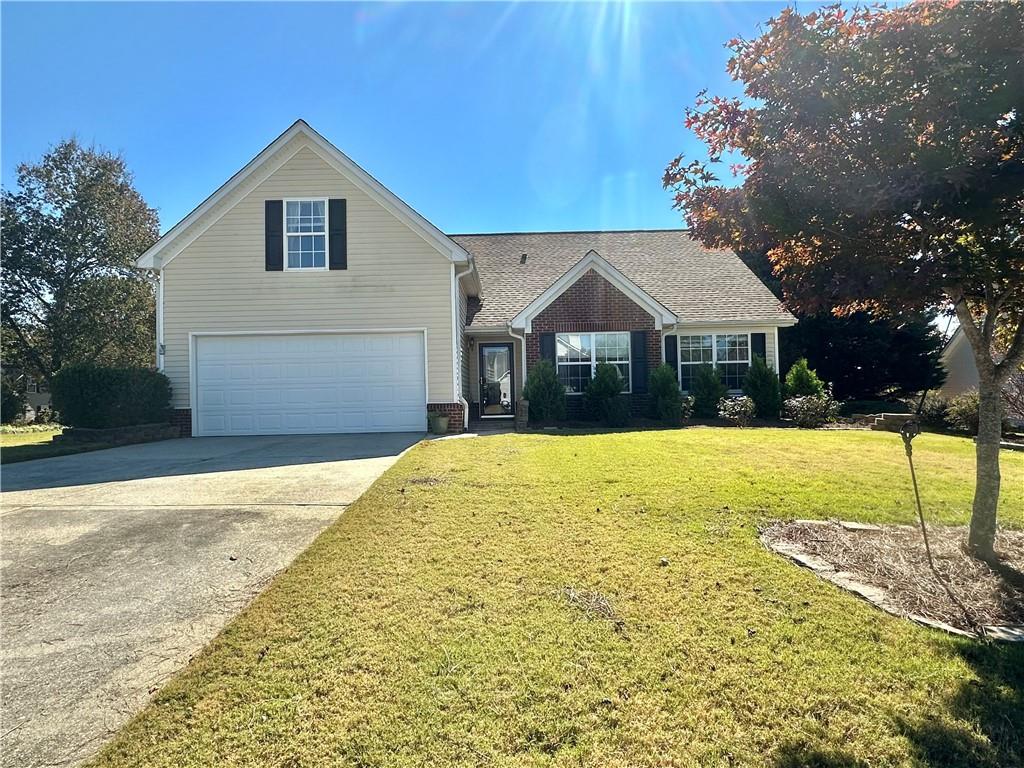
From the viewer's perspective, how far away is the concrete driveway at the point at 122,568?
8.32ft

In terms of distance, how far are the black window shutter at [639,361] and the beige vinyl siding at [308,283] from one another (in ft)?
17.5

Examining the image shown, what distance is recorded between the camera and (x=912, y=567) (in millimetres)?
3957

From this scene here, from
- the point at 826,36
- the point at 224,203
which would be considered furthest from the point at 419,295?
the point at 826,36

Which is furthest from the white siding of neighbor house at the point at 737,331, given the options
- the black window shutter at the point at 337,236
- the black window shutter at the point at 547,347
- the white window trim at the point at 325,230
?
the white window trim at the point at 325,230

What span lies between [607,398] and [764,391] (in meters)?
4.53

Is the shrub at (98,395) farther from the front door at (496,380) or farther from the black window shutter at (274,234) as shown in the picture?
the front door at (496,380)

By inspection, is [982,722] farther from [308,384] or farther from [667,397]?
[308,384]

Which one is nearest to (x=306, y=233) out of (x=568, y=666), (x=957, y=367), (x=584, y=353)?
(x=584, y=353)

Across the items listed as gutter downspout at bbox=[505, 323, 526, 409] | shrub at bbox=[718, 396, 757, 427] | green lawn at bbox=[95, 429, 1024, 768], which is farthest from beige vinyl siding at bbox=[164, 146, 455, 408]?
green lawn at bbox=[95, 429, 1024, 768]

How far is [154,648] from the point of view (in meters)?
2.97

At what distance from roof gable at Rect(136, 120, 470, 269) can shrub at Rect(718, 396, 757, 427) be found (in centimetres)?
778

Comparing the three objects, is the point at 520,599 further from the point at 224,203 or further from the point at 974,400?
the point at 974,400

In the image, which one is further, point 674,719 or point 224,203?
point 224,203

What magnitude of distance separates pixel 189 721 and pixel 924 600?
14.0 ft
